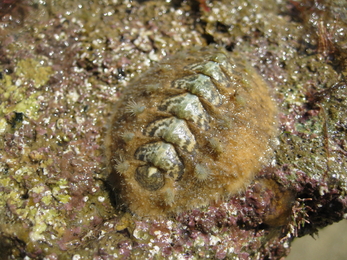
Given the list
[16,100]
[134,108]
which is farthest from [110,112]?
[16,100]

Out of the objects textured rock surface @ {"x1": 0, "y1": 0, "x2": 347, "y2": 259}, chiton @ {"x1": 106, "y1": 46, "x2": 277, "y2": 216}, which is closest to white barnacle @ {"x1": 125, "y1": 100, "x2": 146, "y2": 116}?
chiton @ {"x1": 106, "y1": 46, "x2": 277, "y2": 216}

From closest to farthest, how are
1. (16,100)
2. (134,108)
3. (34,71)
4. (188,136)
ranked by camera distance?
(188,136) → (134,108) → (16,100) → (34,71)

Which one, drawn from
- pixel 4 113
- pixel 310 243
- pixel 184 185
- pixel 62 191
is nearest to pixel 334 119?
pixel 184 185

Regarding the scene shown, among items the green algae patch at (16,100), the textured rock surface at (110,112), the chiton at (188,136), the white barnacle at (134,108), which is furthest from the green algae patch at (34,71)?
the white barnacle at (134,108)

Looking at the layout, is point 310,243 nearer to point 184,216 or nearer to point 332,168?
point 332,168

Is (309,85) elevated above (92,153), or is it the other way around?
(309,85)

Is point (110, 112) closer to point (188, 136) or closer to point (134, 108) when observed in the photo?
point (134, 108)
